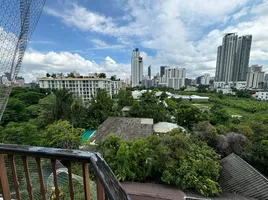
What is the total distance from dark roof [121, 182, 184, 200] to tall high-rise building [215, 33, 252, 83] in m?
52.6

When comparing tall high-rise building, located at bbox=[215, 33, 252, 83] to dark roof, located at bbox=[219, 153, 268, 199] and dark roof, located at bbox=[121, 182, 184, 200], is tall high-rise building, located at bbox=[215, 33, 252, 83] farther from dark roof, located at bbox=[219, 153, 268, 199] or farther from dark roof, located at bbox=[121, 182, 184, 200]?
dark roof, located at bbox=[121, 182, 184, 200]

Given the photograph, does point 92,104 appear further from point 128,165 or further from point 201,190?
point 201,190

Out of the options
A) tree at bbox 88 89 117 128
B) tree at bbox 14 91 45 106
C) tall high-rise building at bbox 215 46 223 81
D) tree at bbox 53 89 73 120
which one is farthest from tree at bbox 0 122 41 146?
tall high-rise building at bbox 215 46 223 81

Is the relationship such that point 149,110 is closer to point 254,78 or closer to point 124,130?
point 124,130

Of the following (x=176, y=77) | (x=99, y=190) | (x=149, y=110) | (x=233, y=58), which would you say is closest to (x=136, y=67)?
(x=176, y=77)

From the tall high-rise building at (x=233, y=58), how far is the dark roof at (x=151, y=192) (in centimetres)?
5258

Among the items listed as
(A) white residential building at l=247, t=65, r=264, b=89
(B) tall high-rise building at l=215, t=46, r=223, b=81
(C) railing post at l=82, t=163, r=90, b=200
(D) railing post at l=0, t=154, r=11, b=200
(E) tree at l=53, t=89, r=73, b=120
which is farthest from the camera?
(A) white residential building at l=247, t=65, r=264, b=89

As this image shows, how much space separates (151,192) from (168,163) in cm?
127

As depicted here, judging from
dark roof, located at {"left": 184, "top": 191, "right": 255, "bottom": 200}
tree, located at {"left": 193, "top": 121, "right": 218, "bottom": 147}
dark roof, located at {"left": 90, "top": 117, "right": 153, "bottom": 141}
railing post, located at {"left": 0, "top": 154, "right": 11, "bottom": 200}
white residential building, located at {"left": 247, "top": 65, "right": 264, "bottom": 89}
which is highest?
white residential building, located at {"left": 247, "top": 65, "right": 264, "bottom": 89}

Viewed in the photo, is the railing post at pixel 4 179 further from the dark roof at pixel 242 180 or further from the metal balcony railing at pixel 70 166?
the dark roof at pixel 242 180

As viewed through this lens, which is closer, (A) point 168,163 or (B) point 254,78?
(A) point 168,163

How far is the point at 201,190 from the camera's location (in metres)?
4.05

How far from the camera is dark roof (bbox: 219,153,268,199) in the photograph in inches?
158

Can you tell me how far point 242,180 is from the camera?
4.48 meters
